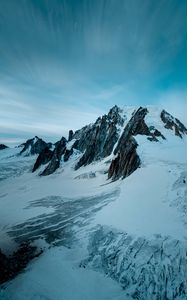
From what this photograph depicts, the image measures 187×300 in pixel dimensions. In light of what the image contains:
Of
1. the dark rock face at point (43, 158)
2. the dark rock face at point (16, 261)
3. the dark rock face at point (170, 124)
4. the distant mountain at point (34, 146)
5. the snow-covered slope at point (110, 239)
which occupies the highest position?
the dark rock face at point (170, 124)

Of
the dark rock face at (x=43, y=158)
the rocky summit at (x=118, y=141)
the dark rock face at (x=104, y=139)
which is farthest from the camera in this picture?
the dark rock face at (x=43, y=158)

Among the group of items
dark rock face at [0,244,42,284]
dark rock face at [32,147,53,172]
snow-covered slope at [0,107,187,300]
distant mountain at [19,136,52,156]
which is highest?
distant mountain at [19,136,52,156]

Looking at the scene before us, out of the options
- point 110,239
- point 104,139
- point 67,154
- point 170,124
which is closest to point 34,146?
point 67,154

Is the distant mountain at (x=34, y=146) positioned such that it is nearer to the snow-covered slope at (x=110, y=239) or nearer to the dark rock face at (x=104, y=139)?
the dark rock face at (x=104, y=139)

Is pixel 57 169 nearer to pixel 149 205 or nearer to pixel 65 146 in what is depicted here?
pixel 65 146

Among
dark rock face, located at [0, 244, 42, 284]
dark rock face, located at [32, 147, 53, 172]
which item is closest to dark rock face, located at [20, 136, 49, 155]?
dark rock face, located at [32, 147, 53, 172]

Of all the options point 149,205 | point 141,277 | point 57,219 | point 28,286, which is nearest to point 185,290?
point 141,277

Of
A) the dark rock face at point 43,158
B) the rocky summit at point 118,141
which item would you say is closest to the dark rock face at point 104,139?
the rocky summit at point 118,141

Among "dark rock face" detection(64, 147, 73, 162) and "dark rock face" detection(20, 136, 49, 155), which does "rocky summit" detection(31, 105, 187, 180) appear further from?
"dark rock face" detection(20, 136, 49, 155)

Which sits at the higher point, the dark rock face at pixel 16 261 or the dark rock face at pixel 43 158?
Answer: the dark rock face at pixel 43 158

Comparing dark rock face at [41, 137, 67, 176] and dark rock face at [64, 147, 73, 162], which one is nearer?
dark rock face at [41, 137, 67, 176]
